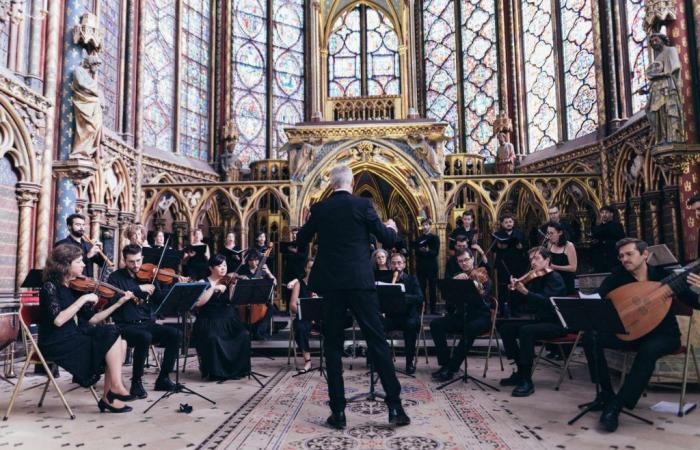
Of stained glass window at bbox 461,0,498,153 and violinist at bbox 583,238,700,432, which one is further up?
stained glass window at bbox 461,0,498,153

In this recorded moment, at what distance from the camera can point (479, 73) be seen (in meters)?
15.3

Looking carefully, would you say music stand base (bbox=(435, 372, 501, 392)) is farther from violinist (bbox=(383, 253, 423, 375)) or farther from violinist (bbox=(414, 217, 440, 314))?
violinist (bbox=(414, 217, 440, 314))

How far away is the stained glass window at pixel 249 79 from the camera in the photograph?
15.4 meters

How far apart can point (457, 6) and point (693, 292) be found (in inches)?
→ 542

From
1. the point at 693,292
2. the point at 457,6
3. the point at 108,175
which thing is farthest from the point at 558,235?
the point at 457,6

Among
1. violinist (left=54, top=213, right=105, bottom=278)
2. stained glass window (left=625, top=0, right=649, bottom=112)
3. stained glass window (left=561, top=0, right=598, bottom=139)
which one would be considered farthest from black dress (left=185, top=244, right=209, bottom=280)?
stained glass window (left=561, top=0, right=598, bottom=139)

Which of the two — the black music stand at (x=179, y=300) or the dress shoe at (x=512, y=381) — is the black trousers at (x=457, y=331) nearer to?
the dress shoe at (x=512, y=381)

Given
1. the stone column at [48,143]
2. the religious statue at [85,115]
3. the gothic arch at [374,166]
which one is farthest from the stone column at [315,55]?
the stone column at [48,143]

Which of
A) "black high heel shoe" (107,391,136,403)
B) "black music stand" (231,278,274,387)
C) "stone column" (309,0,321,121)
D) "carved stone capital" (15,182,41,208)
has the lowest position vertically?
"black high heel shoe" (107,391,136,403)

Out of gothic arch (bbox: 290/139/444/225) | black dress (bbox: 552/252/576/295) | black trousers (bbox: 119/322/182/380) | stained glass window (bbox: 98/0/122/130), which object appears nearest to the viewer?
black trousers (bbox: 119/322/182/380)

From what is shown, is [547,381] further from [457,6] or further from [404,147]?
[457,6]

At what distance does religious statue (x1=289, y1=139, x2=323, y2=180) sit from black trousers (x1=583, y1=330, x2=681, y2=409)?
7.79 metres

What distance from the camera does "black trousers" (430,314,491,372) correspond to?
18.2 feet

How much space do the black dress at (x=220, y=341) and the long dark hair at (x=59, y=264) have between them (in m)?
1.87
